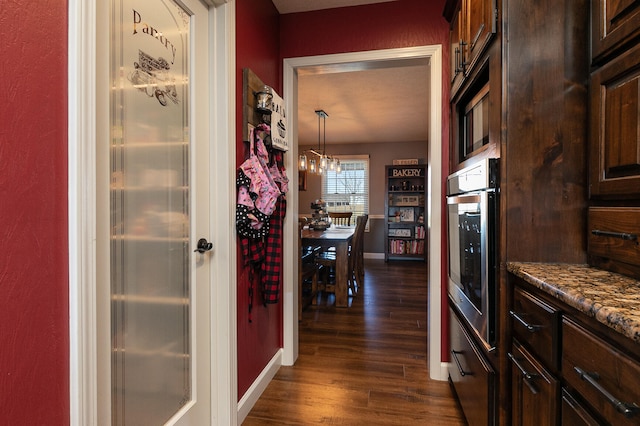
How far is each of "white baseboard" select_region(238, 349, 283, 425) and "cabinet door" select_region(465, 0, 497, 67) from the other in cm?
219

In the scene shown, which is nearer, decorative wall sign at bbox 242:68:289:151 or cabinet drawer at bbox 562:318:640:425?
cabinet drawer at bbox 562:318:640:425

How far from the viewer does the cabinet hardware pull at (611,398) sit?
2.16 ft

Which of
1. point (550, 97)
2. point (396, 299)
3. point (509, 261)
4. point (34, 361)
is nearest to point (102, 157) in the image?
point (34, 361)

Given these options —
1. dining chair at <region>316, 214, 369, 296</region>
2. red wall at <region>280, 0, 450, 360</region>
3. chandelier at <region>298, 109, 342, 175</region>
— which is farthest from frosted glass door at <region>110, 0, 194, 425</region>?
chandelier at <region>298, 109, 342, 175</region>

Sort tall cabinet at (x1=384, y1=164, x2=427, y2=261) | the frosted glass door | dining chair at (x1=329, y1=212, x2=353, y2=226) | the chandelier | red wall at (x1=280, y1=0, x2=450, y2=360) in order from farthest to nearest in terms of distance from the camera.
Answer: tall cabinet at (x1=384, y1=164, x2=427, y2=261) < dining chair at (x1=329, y1=212, x2=353, y2=226) < the chandelier < red wall at (x1=280, y1=0, x2=450, y2=360) < the frosted glass door

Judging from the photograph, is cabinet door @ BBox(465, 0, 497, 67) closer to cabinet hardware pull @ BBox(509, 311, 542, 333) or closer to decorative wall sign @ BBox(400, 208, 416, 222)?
cabinet hardware pull @ BBox(509, 311, 542, 333)

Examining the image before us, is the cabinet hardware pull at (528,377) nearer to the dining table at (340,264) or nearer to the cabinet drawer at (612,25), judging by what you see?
the cabinet drawer at (612,25)

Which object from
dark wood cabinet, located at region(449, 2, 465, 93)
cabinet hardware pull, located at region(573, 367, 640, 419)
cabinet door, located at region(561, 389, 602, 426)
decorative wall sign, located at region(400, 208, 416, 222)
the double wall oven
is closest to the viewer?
cabinet hardware pull, located at region(573, 367, 640, 419)

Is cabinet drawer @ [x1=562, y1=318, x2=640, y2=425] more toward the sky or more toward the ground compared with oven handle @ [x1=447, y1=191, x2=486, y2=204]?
more toward the ground

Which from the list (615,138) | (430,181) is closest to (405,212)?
(430,181)

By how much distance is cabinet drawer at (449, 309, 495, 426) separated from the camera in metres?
1.35

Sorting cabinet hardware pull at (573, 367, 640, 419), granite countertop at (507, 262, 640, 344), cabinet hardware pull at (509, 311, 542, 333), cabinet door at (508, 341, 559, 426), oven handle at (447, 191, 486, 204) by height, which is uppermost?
oven handle at (447, 191, 486, 204)

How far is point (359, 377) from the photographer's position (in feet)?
7.63

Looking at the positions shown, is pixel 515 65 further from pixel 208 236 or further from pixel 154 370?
pixel 154 370
